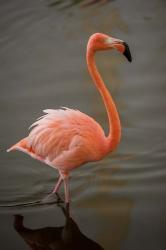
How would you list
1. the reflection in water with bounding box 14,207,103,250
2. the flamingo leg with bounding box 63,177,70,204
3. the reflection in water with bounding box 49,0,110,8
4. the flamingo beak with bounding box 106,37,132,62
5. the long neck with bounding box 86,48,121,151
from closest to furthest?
1. the flamingo beak with bounding box 106,37,132,62
2. the long neck with bounding box 86,48,121,151
3. the reflection in water with bounding box 14,207,103,250
4. the flamingo leg with bounding box 63,177,70,204
5. the reflection in water with bounding box 49,0,110,8

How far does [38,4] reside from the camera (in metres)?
7.83

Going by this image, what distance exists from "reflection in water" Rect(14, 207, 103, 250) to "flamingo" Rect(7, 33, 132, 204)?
10.9 inches

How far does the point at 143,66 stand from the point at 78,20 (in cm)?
176

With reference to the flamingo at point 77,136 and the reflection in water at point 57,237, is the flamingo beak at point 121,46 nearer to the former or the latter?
the flamingo at point 77,136

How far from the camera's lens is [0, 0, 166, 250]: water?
13.0 ft

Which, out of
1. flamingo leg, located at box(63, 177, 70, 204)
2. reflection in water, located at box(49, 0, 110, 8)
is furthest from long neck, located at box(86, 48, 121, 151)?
reflection in water, located at box(49, 0, 110, 8)

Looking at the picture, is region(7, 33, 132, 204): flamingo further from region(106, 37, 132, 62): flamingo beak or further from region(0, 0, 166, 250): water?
region(0, 0, 166, 250): water

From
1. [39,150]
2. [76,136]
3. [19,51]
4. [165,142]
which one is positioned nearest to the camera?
[76,136]

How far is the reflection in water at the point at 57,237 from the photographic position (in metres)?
3.80

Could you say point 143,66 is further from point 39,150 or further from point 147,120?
point 39,150

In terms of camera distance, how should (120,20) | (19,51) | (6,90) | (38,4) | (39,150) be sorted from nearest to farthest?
1. (39,150)
2. (6,90)
3. (19,51)
4. (120,20)
5. (38,4)

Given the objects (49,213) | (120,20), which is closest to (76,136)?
(49,213)

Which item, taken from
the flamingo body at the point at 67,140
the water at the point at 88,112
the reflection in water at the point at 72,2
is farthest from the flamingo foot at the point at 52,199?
the reflection in water at the point at 72,2

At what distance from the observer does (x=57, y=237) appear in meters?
3.92
